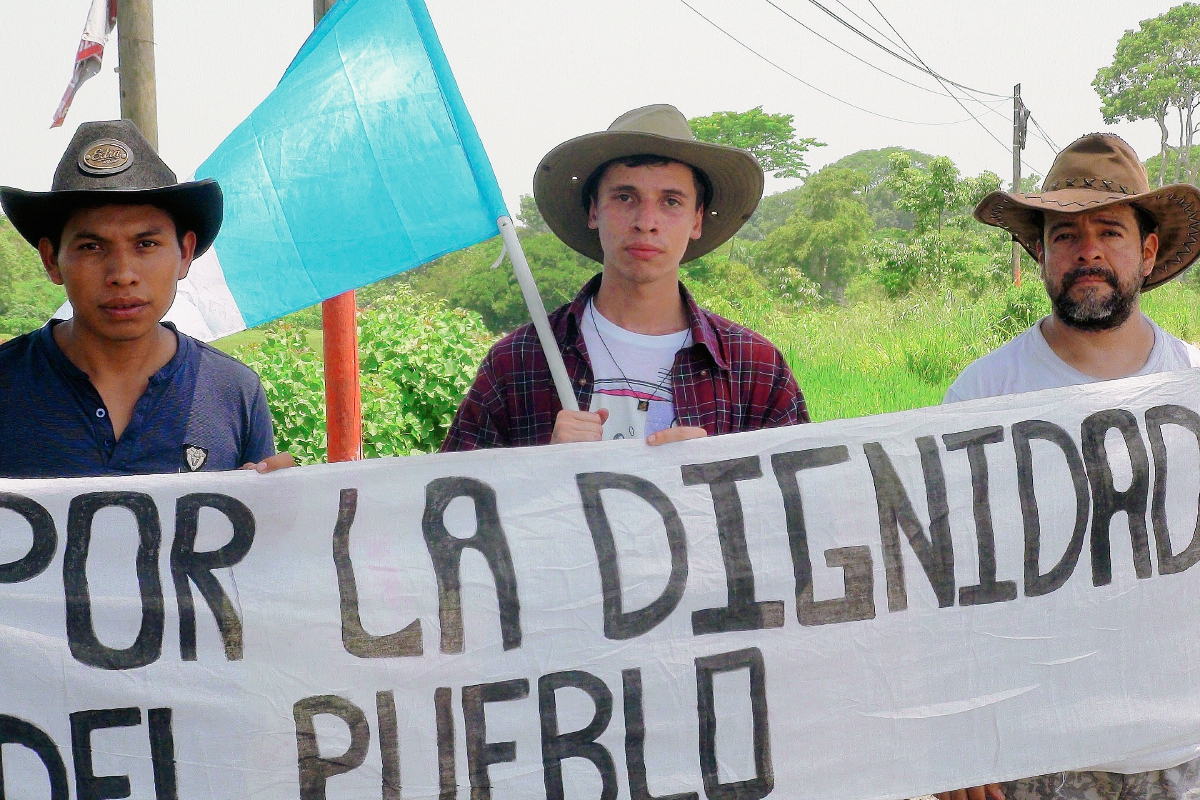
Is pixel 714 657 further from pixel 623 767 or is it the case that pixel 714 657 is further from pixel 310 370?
pixel 310 370

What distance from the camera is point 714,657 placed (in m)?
2.30

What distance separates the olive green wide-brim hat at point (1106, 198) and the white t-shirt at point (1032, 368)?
0.27 m

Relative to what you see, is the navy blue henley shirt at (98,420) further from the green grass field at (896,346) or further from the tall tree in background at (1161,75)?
the tall tree in background at (1161,75)

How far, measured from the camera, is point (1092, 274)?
266 cm

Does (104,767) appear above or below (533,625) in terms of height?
below

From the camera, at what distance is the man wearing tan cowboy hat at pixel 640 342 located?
258 centimetres

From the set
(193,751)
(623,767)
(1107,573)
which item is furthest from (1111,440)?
(193,751)

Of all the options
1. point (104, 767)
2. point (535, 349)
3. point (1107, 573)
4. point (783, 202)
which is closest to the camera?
point (104, 767)

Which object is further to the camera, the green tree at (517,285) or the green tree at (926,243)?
the green tree at (517,285)

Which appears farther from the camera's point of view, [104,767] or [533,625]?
[533,625]

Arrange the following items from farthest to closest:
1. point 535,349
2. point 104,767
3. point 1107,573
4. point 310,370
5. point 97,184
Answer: point 310,370, point 535,349, point 1107,573, point 97,184, point 104,767

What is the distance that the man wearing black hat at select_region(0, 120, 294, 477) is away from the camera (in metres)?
2.26

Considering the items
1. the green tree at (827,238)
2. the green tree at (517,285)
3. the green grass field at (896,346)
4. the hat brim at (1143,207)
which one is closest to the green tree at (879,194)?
the green tree at (827,238)

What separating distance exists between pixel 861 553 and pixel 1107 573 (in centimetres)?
57
